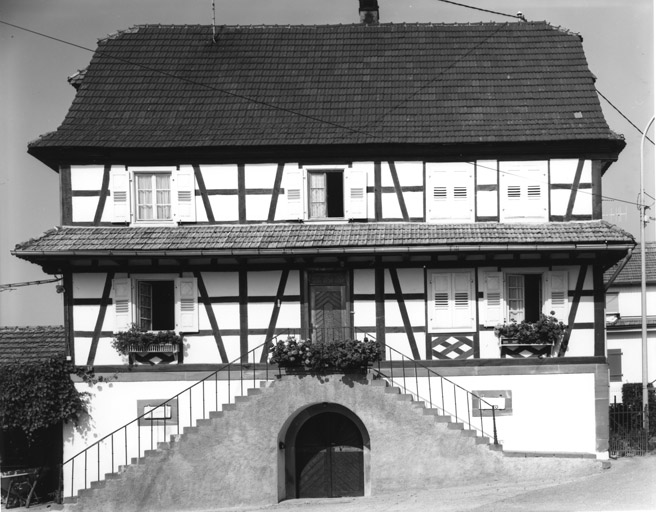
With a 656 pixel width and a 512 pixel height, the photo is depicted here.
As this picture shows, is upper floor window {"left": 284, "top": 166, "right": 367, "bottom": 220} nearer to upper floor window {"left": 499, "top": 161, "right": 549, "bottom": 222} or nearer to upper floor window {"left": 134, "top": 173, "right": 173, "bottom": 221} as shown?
upper floor window {"left": 134, "top": 173, "right": 173, "bottom": 221}

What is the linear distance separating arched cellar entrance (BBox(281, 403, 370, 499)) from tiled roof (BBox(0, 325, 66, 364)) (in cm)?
592

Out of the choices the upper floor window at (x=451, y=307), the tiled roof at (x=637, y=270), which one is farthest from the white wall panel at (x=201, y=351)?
the tiled roof at (x=637, y=270)

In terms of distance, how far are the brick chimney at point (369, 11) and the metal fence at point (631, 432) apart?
11658mm

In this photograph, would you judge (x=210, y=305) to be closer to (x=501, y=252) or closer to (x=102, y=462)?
(x=102, y=462)

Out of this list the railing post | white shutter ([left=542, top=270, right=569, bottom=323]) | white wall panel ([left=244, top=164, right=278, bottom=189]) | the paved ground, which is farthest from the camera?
white wall panel ([left=244, top=164, right=278, bottom=189])

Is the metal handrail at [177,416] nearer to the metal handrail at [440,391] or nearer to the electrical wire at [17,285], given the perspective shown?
the metal handrail at [440,391]

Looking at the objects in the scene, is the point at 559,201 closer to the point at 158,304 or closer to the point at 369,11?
the point at 369,11

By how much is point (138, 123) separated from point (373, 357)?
7981 mm

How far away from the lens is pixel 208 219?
25.2 metres

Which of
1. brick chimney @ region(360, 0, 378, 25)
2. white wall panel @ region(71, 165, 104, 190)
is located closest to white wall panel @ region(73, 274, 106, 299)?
white wall panel @ region(71, 165, 104, 190)

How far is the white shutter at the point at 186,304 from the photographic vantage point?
24.5m

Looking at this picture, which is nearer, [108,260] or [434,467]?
[434,467]

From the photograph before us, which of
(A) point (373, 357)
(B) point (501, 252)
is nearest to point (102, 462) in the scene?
(A) point (373, 357)

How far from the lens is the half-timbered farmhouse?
23578mm
